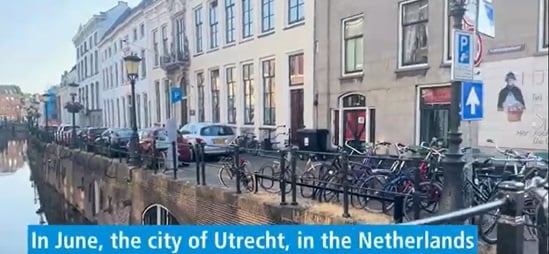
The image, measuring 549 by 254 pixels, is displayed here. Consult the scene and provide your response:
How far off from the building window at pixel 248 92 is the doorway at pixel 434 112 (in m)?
6.96

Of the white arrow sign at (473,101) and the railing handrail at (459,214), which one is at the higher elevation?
the white arrow sign at (473,101)

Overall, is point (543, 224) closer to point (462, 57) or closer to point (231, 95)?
point (462, 57)

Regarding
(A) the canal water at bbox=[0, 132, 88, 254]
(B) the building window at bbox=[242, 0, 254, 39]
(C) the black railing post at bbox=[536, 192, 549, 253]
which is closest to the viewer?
(C) the black railing post at bbox=[536, 192, 549, 253]

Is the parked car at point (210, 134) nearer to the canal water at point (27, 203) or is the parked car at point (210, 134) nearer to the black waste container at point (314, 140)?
the black waste container at point (314, 140)

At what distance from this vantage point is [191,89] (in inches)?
773

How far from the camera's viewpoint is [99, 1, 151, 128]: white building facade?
84.2ft

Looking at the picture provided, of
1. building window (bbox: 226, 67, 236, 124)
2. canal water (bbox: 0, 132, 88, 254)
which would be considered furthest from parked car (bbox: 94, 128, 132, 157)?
building window (bbox: 226, 67, 236, 124)

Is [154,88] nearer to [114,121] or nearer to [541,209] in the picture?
[114,121]

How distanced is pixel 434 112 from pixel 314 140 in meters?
3.37

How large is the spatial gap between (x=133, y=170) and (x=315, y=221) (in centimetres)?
671

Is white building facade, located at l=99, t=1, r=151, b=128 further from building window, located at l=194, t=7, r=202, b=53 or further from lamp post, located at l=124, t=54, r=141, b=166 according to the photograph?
lamp post, located at l=124, t=54, r=141, b=166

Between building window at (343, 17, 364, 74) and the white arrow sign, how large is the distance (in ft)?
25.4

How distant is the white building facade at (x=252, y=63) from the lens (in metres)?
12.9

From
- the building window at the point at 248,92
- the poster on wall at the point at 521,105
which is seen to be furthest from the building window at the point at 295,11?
the poster on wall at the point at 521,105
